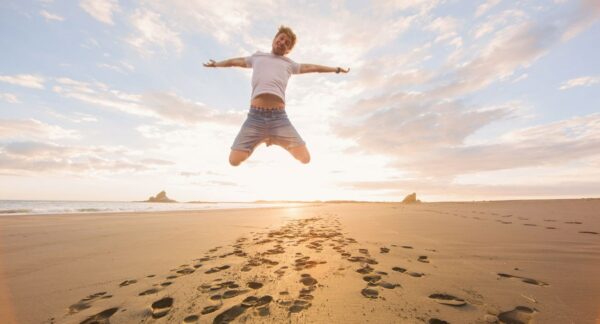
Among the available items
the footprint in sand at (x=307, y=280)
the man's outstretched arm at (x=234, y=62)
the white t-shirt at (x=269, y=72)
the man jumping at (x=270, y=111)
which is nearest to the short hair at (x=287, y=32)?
the man jumping at (x=270, y=111)

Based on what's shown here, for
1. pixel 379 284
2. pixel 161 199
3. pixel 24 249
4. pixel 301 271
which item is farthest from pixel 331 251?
pixel 161 199

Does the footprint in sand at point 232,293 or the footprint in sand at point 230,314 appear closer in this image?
the footprint in sand at point 230,314

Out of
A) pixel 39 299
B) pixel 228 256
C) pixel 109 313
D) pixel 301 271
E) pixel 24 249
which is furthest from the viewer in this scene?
pixel 24 249

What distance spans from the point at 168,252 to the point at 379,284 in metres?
3.24

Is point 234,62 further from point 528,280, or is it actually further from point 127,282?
point 528,280

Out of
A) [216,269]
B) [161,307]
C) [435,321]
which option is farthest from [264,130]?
[435,321]

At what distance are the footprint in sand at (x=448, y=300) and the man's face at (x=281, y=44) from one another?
15.7ft

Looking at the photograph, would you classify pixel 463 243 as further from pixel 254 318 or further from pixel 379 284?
pixel 254 318

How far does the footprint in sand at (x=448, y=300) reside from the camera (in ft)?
6.62

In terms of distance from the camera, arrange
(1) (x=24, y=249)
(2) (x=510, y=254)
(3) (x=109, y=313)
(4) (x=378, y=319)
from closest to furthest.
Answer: (4) (x=378, y=319) < (3) (x=109, y=313) < (2) (x=510, y=254) < (1) (x=24, y=249)

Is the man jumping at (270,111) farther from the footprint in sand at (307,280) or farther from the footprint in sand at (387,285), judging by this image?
the footprint in sand at (387,285)

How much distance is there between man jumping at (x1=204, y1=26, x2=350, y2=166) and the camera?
16.7ft

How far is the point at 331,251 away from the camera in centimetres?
371

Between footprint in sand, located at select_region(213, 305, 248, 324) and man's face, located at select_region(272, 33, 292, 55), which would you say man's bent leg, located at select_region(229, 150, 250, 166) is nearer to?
man's face, located at select_region(272, 33, 292, 55)
